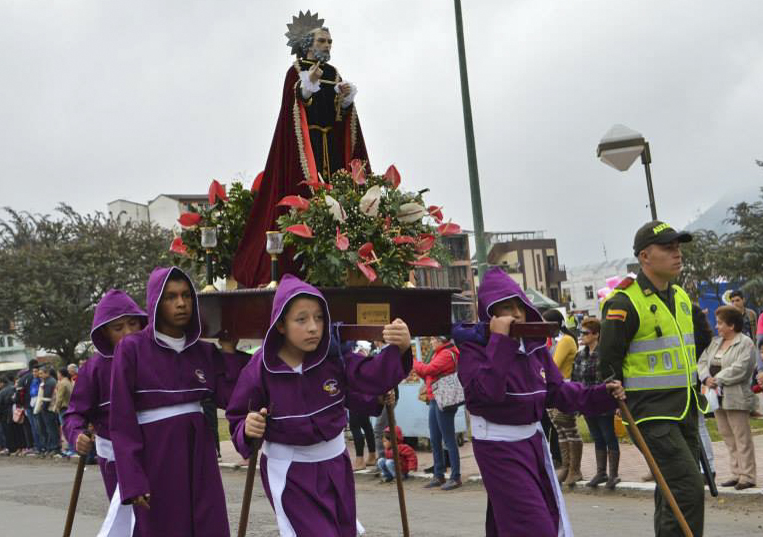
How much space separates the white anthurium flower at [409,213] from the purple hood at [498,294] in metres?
0.70

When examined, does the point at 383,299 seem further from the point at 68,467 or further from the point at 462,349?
the point at 68,467

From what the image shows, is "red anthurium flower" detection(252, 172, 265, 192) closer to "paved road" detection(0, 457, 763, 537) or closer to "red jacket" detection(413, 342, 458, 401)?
"paved road" detection(0, 457, 763, 537)

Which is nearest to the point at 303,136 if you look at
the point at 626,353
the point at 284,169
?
the point at 284,169

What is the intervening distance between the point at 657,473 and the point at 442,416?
6941 mm

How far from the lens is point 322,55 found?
728cm

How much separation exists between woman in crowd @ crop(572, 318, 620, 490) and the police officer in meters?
4.70

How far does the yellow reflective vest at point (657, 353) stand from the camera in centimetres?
626

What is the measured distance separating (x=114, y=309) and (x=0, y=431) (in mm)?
19615

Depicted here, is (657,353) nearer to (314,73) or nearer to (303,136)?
(303,136)

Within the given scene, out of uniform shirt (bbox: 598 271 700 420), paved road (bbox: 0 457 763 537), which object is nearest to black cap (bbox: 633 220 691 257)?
uniform shirt (bbox: 598 271 700 420)

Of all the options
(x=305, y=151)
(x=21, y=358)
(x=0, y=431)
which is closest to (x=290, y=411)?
Answer: (x=305, y=151)

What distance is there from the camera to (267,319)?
6.35 metres

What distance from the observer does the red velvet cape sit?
7.14 meters

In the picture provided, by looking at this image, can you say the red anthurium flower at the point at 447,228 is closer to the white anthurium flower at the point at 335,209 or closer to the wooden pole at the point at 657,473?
the white anthurium flower at the point at 335,209
